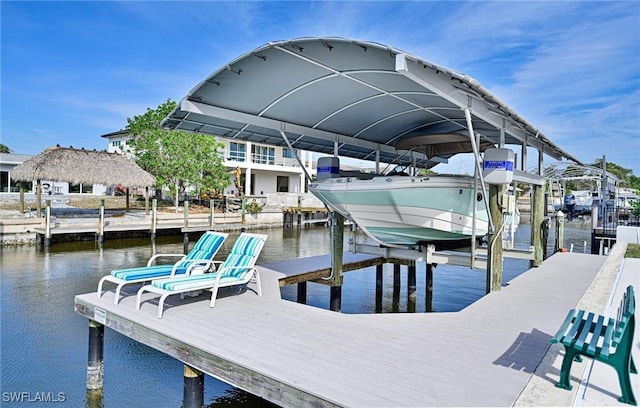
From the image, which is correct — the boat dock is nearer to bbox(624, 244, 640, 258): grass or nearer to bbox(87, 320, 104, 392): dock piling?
bbox(87, 320, 104, 392): dock piling

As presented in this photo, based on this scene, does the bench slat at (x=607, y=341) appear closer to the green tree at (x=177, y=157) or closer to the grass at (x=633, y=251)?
the grass at (x=633, y=251)

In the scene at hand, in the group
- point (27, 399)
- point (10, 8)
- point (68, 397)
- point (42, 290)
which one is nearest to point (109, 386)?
point (68, 397)

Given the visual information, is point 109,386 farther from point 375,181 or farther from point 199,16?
point 199,16

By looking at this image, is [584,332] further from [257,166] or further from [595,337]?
[257,166]

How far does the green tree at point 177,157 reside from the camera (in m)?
27.4

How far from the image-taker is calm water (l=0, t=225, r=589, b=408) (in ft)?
19.0

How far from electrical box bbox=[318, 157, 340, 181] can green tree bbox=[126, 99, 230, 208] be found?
20.3 meters

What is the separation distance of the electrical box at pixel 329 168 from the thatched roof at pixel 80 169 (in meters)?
17.6

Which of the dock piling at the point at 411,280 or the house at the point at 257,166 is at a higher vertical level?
the house at the point at 257,166

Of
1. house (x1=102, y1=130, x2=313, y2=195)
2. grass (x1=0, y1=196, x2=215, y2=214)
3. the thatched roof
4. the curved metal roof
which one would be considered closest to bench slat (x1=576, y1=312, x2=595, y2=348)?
the curved metal roof

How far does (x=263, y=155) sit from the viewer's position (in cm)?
3691

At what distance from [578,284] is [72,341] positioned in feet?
29.8

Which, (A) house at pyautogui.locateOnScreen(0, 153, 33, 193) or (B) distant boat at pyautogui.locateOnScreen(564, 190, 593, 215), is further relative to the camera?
(B) distant boat at pyautogui.locateOnScreen(564, 190, 593, 215)

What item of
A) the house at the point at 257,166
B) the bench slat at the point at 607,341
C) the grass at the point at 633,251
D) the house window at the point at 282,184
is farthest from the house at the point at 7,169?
the bench slat at the point at 607,341
